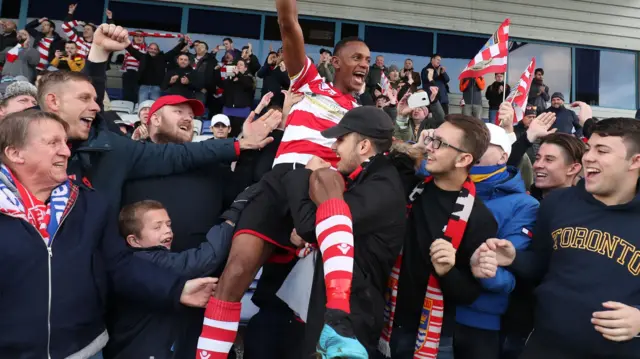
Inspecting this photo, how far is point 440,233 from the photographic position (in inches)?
121

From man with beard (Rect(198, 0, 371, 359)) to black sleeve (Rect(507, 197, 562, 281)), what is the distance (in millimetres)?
1189

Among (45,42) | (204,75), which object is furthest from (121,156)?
(45,42)

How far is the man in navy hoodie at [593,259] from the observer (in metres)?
2.66

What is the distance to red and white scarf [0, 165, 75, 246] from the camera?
101 inches

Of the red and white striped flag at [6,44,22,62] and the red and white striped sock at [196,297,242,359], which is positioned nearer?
the red and white striped sock at [196,297,242,359]

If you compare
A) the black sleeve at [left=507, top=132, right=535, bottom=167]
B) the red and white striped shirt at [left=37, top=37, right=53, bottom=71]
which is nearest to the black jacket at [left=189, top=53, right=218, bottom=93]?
the red and white striped shirt at [left=37, top=37, right=53, bottom=71]

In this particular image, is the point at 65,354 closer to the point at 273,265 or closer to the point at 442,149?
the point at 273,265

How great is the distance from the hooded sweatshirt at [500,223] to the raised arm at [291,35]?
4.49 ft

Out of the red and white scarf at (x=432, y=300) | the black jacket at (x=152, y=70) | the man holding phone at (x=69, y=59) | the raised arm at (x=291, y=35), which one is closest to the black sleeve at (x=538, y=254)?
the red and white scarf at (x=432, y=300)

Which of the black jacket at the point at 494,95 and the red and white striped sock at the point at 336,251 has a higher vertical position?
the black jacket at the point at 494,95

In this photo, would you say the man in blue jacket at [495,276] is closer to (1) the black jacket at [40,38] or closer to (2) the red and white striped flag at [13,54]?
(2) the red and white striped flag at [13,54]

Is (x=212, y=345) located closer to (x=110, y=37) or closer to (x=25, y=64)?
(x=110, y=37)

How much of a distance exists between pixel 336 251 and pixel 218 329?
0.88 m

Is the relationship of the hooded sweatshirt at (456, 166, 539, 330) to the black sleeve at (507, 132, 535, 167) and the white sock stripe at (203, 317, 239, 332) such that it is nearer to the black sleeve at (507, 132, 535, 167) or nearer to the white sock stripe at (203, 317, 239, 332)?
the black sleeve at (507, 132, 535, 167)
